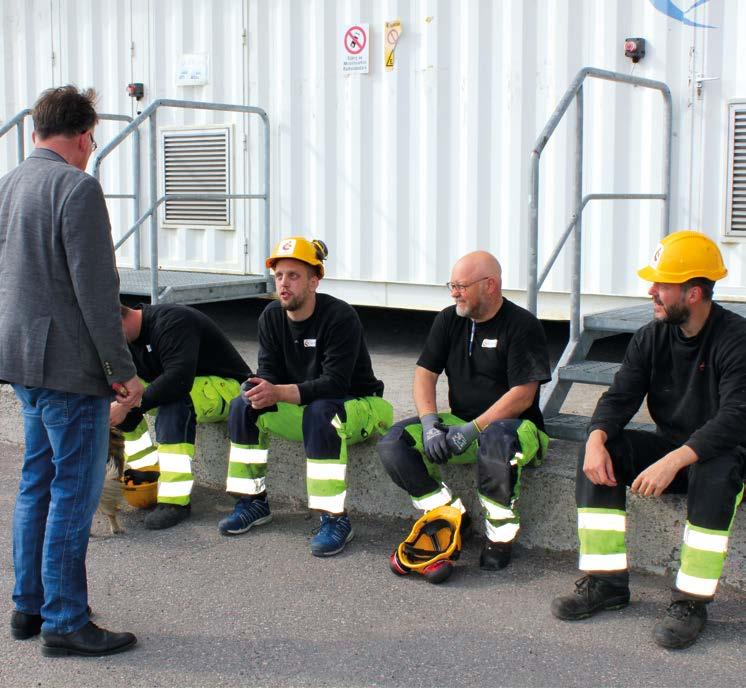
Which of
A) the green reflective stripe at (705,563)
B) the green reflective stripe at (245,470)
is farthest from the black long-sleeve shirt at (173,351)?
the green reflective stripe at (705,563)

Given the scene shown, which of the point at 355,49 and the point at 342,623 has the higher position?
the point at 355,49

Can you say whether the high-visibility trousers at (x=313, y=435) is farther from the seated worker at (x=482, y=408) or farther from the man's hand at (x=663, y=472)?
the man's hand at (x=663, y=472)

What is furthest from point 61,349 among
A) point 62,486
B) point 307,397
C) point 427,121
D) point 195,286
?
point 427,121

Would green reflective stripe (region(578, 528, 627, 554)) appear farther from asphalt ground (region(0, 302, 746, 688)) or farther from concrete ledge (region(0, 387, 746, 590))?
concrete ledge (region(0, 387, 746, 590))

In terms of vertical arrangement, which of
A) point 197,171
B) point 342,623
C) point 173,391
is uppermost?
point 197,171

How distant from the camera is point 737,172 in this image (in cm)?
586

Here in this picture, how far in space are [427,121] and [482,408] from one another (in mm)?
2818

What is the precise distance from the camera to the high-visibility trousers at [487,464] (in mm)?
4379

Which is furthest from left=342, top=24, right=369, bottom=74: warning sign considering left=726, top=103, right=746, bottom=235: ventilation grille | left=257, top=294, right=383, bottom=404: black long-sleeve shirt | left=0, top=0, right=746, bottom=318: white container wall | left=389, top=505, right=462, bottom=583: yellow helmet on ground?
left=389, top=505, right=462, bottom=583: yellow helmet on ground

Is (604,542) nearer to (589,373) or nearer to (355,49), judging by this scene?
(589,373)

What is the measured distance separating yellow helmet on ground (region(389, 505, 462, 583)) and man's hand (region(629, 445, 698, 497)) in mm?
885

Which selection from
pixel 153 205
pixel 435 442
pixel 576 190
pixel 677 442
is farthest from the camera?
pixel 153 205

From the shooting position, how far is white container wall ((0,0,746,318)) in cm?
603

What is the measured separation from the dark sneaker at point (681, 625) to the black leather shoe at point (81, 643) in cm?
185
